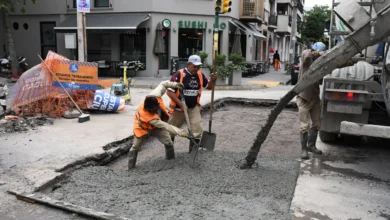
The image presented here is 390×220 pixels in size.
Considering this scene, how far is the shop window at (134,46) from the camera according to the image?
20.7m

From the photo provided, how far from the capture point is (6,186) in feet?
15.0

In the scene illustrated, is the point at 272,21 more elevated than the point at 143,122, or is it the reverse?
the point at 272,21

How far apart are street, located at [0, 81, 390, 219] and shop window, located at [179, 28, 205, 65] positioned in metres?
14.3

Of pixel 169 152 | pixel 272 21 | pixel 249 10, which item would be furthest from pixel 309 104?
pixel 272 21

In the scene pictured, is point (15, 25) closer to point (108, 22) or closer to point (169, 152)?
point (108, 22)

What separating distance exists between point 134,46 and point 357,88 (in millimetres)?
16834

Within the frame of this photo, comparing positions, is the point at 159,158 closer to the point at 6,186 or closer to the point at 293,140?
the point at 6,186

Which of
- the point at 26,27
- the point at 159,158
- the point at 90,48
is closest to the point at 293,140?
the point at 159,158

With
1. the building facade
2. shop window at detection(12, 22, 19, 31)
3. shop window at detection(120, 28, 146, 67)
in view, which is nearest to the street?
the building facade

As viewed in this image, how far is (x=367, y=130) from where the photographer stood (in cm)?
421

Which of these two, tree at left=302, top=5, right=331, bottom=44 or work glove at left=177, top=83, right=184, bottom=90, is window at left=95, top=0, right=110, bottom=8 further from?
tree at left=302, top=5, right=331, bottom=44

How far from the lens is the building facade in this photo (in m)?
20.2

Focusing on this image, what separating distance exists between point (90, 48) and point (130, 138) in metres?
16.0

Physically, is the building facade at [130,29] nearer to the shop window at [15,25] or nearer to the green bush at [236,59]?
the shop window at [15,25]
